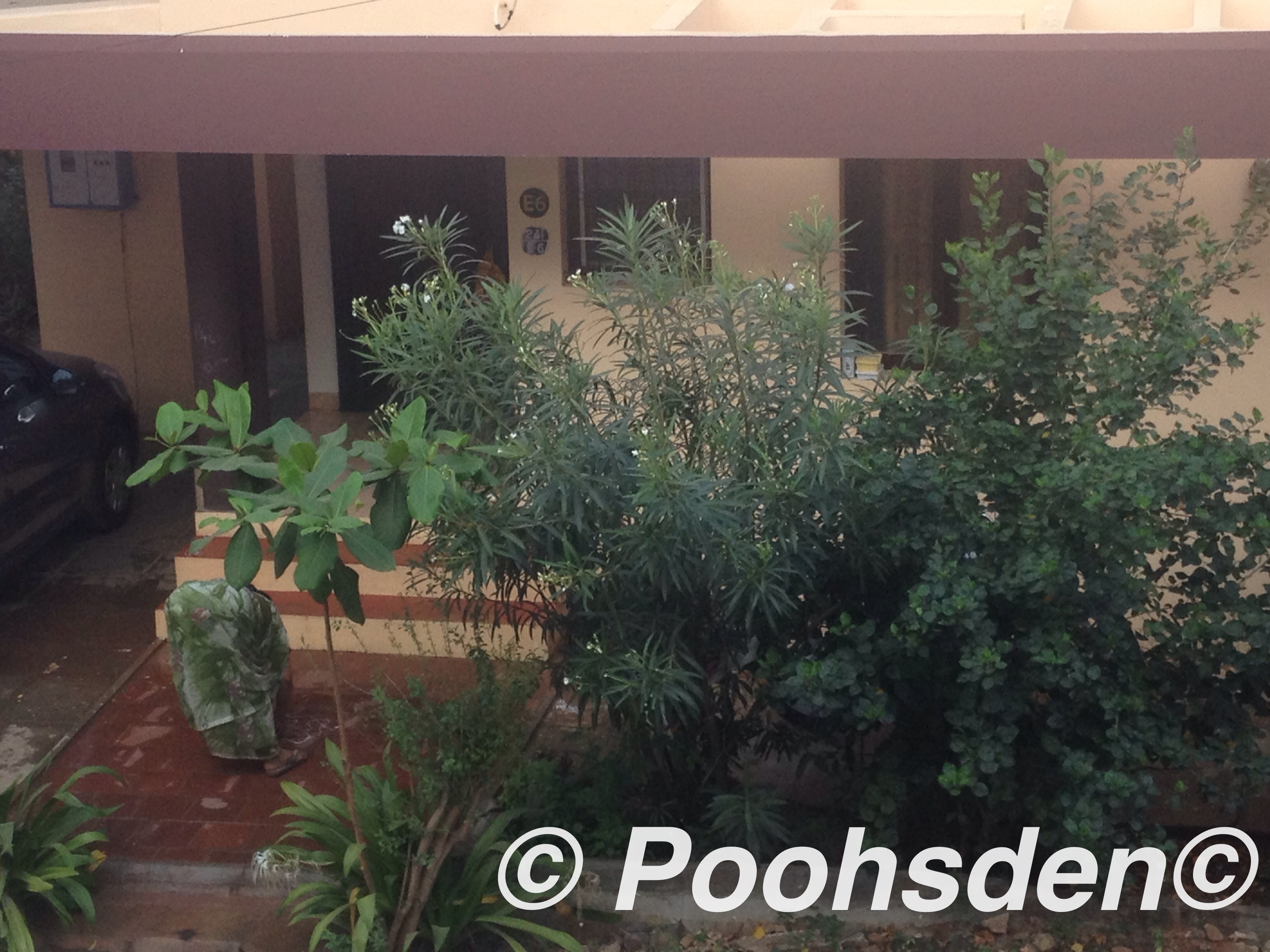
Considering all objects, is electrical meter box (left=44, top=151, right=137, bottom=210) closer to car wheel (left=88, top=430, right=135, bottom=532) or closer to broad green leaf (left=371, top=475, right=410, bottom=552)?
car wheel (left=88, top=430, right=135, bottom=532)

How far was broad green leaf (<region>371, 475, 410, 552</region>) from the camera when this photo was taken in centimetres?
433

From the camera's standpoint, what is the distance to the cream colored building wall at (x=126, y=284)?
1073 cm

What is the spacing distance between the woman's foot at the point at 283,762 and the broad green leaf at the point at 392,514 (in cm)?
256

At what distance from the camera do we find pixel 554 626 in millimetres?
5281

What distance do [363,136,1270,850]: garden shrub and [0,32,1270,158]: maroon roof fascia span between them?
111cm

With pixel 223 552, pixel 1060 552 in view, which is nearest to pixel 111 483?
pixel 223 552

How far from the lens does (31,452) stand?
829cm

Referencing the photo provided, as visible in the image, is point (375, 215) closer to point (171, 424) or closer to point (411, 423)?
point (171, 424)

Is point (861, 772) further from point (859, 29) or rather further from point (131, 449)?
point (131, 449)

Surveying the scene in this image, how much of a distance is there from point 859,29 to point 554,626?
3.87 meters

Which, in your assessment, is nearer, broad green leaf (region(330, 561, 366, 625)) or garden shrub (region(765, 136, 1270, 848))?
broad green leaf (region(330, 561, 366, 625))

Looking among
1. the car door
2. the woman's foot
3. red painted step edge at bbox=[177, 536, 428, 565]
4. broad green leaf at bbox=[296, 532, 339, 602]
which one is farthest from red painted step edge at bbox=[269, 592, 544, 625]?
broad green leaf at bbox=[296, 532, 339, 602]

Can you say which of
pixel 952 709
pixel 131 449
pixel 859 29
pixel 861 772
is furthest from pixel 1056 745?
pixel 131 449

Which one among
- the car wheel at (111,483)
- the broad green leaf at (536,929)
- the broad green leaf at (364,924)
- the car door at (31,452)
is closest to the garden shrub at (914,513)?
the broad green leaf at (536,929)
